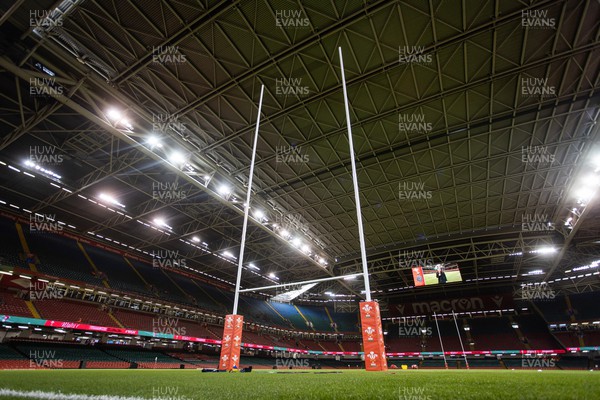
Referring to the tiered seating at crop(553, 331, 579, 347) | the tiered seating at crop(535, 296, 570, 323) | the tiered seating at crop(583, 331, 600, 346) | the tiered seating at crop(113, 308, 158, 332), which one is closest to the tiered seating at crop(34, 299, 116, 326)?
the tiered seating at crop(113, 308, 158, 332)

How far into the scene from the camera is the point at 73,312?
65.6ft

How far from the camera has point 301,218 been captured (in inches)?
818

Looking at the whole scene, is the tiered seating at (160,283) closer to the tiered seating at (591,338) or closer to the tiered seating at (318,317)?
the tiered seating at (318,317)

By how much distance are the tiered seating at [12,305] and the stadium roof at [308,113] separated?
6.10 m

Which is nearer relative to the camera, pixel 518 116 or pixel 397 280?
pixel 518 116

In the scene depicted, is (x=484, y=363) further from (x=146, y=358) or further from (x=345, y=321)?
(x=146, y=358)

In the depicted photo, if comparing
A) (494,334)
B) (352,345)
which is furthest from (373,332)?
(494,334)

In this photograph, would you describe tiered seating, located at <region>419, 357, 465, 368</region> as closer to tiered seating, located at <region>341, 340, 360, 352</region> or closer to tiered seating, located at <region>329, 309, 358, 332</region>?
tiered seating, located at <region>341, 340, 360, 352</region>

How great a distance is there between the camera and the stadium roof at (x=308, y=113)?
9.37 meters

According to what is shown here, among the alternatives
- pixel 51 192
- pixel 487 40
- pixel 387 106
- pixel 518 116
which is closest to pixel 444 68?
pixel 487 40

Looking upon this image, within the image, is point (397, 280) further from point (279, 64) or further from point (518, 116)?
point (279, 64)

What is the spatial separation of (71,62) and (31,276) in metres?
17.4

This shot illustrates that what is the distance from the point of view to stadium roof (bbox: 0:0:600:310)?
937 centimetres

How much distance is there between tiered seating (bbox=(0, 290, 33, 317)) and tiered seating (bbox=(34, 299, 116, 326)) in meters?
0.89
